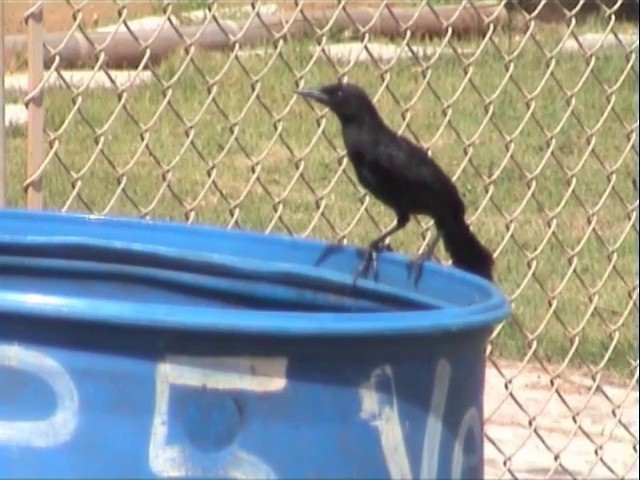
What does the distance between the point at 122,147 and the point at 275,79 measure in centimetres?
86

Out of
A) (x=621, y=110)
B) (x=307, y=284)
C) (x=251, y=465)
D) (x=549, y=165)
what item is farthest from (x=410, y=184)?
(x=621, y=110)

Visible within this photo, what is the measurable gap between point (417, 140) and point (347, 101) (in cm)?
121

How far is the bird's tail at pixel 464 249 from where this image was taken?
250 centimetres

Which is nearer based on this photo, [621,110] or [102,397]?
[102,397]

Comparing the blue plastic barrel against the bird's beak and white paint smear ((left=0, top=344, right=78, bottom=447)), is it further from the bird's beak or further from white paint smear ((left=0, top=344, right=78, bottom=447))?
the bird's beak

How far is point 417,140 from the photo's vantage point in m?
3.92

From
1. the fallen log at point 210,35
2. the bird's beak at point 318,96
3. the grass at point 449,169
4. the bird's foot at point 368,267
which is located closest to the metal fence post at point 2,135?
the bird's foot at point 368,267

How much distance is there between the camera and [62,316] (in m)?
1.33

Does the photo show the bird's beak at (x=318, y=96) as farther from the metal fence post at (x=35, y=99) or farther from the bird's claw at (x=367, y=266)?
the bird's claw at (x=367, y=266)

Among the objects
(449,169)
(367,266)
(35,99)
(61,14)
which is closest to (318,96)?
(35,99)

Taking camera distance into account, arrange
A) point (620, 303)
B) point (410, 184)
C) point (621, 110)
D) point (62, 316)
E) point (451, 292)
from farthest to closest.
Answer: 1. point (621, 110)
2. point (620, 303)
3. point (410, 184)
4. point (451, 292)
5. point (62, 316)

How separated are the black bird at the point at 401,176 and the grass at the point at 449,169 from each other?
8.6 inches

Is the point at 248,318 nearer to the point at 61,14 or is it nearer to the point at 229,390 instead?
the point at 229,390

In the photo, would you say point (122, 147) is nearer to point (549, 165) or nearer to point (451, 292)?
point (549, 165)
